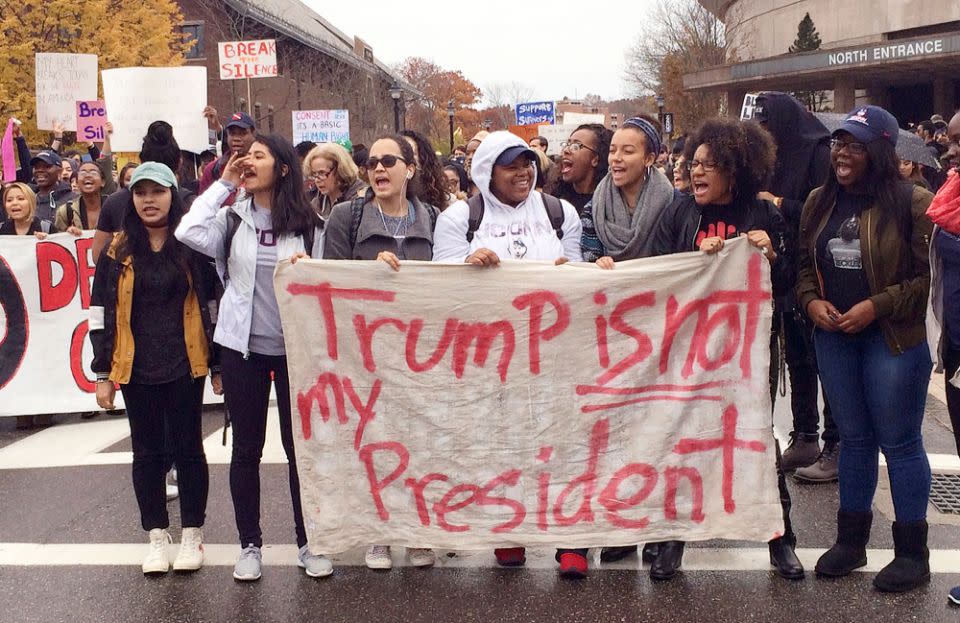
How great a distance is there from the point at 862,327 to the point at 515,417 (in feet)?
4.79

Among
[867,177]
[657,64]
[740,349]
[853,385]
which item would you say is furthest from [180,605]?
[657,64]

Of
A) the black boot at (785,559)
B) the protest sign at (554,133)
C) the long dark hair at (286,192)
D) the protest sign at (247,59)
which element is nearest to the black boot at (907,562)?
the black boot at (785,559)

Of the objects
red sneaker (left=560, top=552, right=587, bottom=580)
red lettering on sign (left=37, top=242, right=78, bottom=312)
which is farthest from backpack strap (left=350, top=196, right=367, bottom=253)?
red lettering on sign (left=37, top=242, right=78, bottom=312)

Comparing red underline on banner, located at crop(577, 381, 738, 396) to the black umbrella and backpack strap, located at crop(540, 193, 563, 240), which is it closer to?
backpack strap, located at crop(540, 193, 563, 240)

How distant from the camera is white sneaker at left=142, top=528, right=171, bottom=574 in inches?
184

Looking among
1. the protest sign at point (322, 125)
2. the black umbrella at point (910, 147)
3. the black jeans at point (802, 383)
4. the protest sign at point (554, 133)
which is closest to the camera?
A: the black umbrella at point (910, 147)

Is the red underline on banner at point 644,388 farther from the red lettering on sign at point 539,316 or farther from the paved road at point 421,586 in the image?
the paved road at point 421,586

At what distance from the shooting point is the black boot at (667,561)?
4.45m

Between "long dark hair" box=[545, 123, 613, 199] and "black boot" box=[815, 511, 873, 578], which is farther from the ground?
"long dark hair" box=[545, 123, 613, 199]

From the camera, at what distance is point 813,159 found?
5.45m

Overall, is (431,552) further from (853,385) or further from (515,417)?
(853,385)

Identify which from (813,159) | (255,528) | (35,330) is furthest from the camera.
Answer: (35,330)

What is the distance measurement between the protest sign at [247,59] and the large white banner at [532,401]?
14.5m

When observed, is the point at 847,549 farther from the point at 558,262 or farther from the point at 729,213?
the point at 558,262
